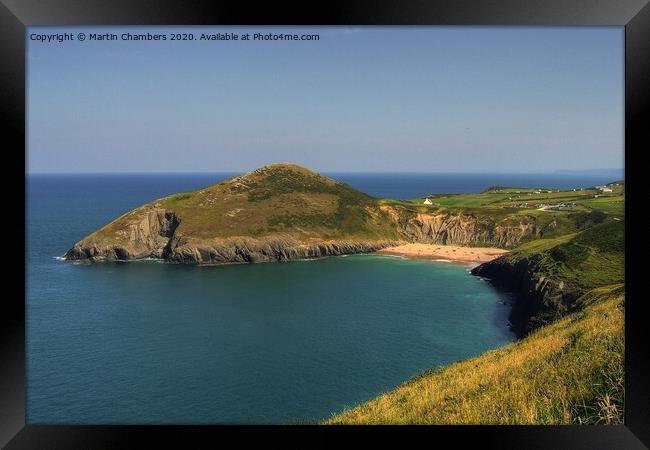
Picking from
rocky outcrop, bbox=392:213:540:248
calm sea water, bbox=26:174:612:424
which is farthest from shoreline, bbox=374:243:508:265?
calm sea water, bbox=26:174:612:424

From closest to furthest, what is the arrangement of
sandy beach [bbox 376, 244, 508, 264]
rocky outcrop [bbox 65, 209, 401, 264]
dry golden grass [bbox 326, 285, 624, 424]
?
dry golden grass [bbox 326, 285, 624, 424], sandy beach [bbox 376, 244, 508, 264], rocky outcrop [bbox 65, 209, 401, 264]

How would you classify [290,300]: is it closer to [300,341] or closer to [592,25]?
[300,341]

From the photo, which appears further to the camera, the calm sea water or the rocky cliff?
the rocky cliff

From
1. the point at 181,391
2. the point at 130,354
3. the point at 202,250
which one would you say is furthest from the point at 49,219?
the point at 181,391

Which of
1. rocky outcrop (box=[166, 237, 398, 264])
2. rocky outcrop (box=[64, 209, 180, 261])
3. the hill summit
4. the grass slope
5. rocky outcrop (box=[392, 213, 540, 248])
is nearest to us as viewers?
rocky outcrop (box=[392, 213, 540, 248])

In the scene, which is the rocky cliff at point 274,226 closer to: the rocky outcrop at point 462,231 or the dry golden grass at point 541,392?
the rocky outcrop at point 462,231

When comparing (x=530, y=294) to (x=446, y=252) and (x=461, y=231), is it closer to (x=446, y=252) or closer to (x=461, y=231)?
(x=446, y=252)

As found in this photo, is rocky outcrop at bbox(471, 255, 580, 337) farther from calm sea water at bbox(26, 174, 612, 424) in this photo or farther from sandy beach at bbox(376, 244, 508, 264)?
sandy beach at bbox(376, 244, 508, 264)

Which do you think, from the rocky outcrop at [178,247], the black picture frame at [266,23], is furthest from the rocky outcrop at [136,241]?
the black picture frame at [266,23]

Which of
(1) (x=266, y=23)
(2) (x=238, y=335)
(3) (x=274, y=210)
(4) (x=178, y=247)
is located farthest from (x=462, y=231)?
(1) (x=266, y=23)
